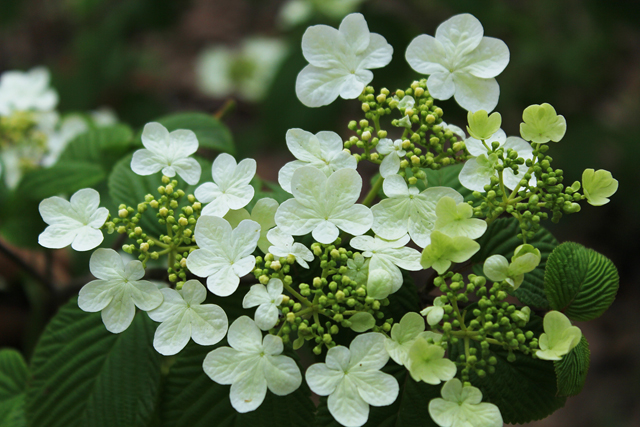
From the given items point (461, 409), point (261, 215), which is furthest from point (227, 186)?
point (461, 409)

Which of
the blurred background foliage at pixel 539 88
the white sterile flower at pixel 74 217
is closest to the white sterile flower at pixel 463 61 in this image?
the white sterile flower at pixel 74 217

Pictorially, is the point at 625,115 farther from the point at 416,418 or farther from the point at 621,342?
the point at 416,418

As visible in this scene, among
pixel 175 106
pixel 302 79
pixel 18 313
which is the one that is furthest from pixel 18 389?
pixel 175 106

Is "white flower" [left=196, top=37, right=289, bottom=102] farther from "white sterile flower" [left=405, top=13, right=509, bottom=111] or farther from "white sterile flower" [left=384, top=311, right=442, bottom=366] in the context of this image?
"white sterile flower" [left=384, top=311, right=442, bottom=366]

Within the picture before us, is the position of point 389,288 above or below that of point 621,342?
above

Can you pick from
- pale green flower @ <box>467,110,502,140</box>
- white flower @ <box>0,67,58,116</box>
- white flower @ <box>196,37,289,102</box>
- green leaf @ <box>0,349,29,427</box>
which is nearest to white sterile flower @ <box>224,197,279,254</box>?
pale green flower @ <box>467,110,502,140</box>

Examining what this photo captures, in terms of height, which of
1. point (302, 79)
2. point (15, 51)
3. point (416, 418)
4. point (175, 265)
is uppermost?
point (302, 79)
